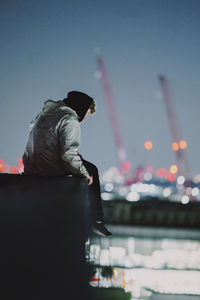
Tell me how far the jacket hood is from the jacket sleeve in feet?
0.33

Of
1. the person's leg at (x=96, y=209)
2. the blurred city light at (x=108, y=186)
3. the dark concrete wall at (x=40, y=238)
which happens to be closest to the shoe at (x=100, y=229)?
the person's leg at (x=96, y=209)

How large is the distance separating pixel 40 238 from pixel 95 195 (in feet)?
3.50

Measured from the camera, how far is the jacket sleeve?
299cm

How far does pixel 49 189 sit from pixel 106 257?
132 centimetres

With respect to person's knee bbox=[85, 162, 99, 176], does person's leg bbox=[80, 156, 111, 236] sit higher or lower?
lower

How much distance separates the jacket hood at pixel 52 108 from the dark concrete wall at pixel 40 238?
66 cm

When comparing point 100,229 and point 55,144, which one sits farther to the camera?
point 100,229

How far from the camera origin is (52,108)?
316 cm

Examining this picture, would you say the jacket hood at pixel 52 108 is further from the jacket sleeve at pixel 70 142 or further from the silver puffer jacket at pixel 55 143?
the jacket sleeve at pixel 70 142

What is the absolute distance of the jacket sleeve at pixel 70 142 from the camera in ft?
9.82

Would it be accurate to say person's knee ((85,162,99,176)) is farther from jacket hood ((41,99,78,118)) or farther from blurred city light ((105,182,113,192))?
blurred city light ((105,182,113,192))

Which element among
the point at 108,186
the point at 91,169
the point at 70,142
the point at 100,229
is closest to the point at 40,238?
the point at 70,142

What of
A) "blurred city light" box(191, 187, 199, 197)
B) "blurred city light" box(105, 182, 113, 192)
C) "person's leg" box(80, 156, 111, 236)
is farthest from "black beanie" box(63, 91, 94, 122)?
"blurred city light" box(105, 182, 113, 192)

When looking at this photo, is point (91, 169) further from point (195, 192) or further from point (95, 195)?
point (195, 192)
